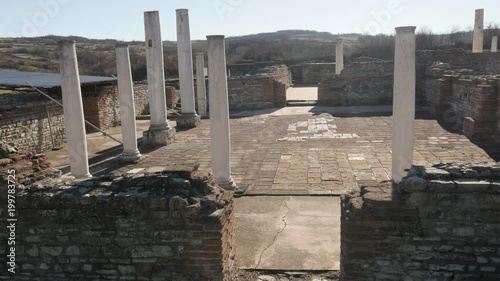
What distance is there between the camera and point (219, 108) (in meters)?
7.48

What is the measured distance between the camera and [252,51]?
42625 mm

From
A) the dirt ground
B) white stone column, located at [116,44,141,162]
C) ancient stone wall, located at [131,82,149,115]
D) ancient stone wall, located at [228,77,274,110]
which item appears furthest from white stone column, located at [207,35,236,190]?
ancient stone wall, located at [228,77,274,110]

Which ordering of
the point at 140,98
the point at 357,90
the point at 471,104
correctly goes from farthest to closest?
the point at 357,90 < the point at 140,98 < the point at 471,104

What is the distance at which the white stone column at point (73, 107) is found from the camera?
7.75 meters

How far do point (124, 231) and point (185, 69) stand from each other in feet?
32.7

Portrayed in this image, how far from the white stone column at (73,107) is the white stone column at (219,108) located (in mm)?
2601

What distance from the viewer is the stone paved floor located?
8.13 meters

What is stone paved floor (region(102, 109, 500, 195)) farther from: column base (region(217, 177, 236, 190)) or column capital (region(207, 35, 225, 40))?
column capital (region(207, 35, 225, 40))

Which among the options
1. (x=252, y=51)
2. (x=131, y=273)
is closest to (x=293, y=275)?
(x=131, y=273)

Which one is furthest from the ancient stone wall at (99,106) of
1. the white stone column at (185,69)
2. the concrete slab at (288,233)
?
the concrete slab at (288,233)

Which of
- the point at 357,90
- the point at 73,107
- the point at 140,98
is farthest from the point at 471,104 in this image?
the point at 140,98

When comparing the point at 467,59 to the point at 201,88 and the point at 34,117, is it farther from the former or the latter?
the point at 34,117

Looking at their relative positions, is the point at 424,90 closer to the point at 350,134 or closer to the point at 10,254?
the point at 350,134

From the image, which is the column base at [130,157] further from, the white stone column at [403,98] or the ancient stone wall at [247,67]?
the ancient stone wall at [247,67]
